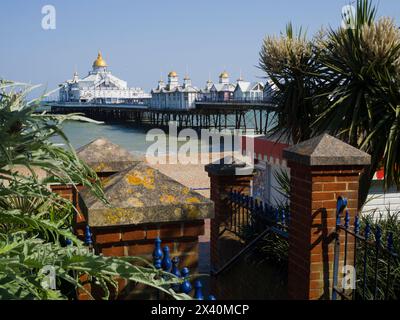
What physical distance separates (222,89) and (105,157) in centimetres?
8291

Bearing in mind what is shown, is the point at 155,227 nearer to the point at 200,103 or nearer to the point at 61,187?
the point at 61,187

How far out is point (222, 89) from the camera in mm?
86375

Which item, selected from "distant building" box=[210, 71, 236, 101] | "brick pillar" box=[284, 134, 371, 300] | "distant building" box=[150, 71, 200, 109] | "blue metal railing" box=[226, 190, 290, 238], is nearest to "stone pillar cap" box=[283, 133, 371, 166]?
"brick pillar" box=[284, 134, 371, 300]

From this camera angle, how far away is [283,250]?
564 cm

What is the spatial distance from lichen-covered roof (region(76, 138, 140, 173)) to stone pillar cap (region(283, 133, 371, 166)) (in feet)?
5.30

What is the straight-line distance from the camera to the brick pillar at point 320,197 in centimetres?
414

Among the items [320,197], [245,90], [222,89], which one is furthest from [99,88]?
[320,197]

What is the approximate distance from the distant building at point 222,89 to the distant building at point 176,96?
380 cm

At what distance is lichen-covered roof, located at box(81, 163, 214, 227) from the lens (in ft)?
9.01

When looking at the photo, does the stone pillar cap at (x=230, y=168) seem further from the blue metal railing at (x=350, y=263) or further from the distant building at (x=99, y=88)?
the distant building at (x=99, y=88)

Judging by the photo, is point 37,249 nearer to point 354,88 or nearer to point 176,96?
point 354,88

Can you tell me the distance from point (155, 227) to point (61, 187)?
3.21 metres

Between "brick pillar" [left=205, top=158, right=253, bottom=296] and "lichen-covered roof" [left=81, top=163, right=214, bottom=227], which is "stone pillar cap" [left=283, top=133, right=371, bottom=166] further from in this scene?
"brick pillar" [left=205, top=158, right=253, bottom=296]
